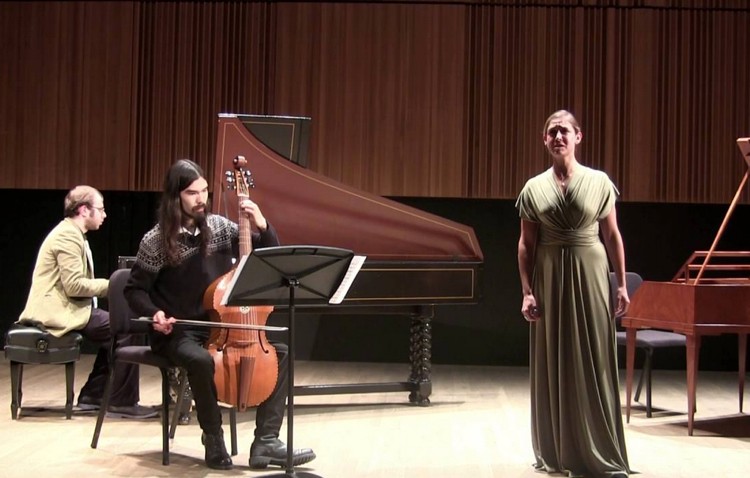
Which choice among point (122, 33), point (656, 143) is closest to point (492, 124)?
point (656, 143)

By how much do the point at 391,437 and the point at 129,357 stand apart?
1.23m

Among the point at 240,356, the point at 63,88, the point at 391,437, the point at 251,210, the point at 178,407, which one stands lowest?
the point at 391,437

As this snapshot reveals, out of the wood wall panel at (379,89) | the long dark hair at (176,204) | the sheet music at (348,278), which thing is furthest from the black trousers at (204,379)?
the wood wall panel at (379,89)

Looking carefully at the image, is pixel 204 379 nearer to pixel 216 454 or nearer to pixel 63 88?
pixel 216 454

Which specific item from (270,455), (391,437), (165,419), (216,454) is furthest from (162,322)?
(391,437)

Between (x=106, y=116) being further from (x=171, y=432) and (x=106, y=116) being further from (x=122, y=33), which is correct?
(x=171, y=432)

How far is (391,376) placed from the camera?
6434mm

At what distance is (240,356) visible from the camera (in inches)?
133

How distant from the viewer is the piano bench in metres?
4.54

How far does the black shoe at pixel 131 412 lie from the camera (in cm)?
460

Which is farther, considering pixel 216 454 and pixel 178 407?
pixel 178 407

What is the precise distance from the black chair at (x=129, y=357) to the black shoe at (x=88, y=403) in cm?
69

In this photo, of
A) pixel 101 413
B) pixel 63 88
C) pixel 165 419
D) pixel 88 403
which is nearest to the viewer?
pixel 165 419

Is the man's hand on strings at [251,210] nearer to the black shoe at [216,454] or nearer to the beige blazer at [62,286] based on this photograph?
the black shoe at [216,454]
